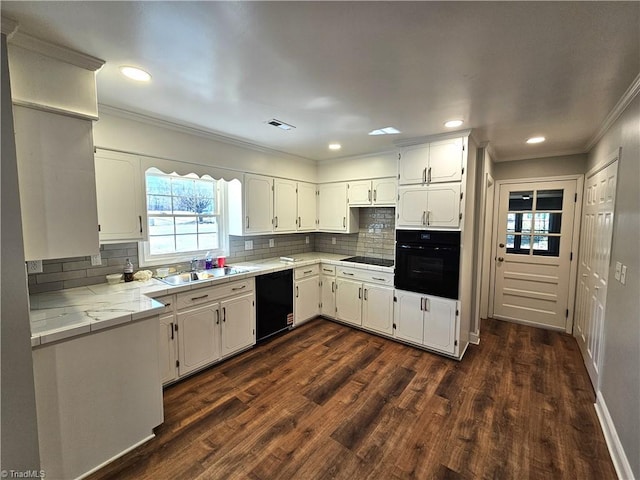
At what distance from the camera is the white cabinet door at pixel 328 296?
3.88 m

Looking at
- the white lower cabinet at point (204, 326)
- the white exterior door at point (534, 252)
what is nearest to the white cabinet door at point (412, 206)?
the white exterior door at point (534, 252)

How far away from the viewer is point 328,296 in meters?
3.94

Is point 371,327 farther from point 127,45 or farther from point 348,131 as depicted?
point 127,45

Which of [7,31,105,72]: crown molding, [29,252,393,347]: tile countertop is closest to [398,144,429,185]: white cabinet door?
[29,252,393,347]: tile countertop

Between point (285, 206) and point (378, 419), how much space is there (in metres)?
2.70

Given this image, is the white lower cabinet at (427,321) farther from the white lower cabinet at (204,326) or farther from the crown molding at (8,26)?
the crown molding at (8,26)

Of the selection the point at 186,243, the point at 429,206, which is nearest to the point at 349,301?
the point at 429,206

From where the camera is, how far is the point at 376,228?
4.08m

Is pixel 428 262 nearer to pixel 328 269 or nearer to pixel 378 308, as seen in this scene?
pixel 378 308

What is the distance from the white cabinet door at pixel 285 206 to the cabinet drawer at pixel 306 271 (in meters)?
0.60

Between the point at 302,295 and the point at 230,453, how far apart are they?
207 cm

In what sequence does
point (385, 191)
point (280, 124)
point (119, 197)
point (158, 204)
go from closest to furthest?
point (119, 197), point (280, 124), point (158, 204), point (385, 191)

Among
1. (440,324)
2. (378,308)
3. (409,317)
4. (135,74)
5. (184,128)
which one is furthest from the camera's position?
(378,308)

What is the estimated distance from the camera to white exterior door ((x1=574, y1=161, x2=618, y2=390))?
2.30 metres
